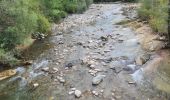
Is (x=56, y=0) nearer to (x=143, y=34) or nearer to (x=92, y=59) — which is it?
(x=143, y=34)

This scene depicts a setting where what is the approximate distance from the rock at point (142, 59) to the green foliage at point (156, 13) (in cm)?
152

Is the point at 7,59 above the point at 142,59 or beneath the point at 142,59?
above

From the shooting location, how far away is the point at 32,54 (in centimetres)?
1235

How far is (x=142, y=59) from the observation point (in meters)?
10.2

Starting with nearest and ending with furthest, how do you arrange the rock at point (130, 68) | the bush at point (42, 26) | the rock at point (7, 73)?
the rock at point (130, 68), the rock at point (7, 73), the bush at point (42, 26)

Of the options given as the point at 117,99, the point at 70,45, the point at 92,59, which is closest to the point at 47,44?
the point at 70,45

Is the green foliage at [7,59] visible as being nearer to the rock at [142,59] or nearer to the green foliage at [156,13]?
the rock at [142,59]

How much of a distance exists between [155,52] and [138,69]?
1.59 meters

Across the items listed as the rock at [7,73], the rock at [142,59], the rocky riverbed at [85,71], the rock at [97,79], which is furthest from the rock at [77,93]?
the rock at [7,73]

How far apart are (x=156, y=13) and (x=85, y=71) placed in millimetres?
5460

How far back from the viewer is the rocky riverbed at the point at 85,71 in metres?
8.23

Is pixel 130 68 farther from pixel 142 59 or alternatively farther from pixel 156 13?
pixel 156 13

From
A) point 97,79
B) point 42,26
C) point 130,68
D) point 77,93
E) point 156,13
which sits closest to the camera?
point 77,93

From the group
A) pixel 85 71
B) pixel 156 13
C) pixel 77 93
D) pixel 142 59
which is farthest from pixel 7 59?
pixel 156 13
